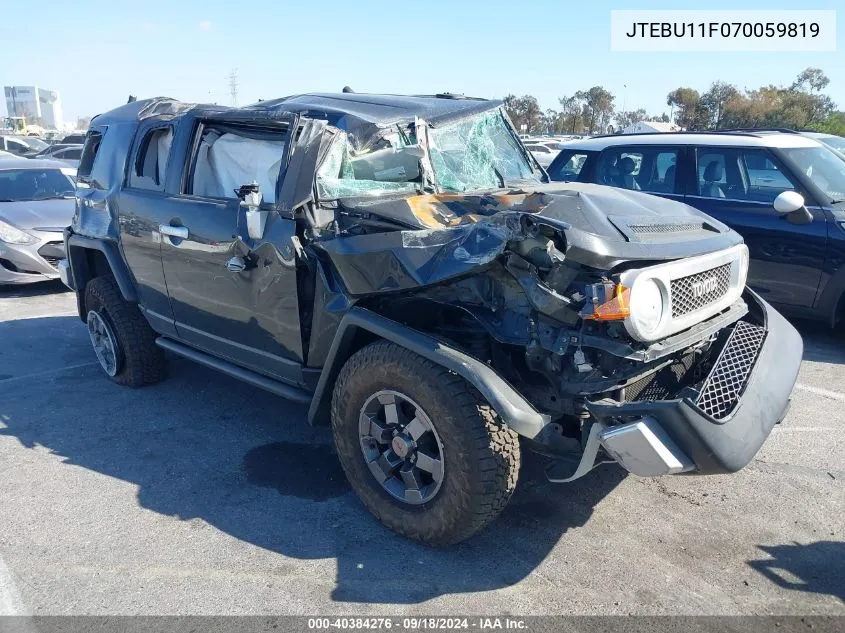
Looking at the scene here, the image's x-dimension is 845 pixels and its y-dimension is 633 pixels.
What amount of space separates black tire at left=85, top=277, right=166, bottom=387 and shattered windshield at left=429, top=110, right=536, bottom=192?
8.90 ft

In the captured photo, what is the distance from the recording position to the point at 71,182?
1038cm

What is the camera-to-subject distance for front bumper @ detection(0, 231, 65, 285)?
27.6ft

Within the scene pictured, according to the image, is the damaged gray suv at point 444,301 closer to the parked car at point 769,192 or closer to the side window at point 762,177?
the parked car at point 769,192

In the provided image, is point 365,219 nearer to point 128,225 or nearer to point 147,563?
point 147,563

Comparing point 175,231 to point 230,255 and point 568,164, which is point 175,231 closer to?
point 230,255

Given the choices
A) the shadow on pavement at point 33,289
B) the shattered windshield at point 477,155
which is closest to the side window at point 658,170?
the shattered windshield at point 477,155

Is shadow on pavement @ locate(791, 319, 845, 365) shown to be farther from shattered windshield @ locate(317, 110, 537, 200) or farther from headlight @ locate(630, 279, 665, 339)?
headlight @ locate(630, 279, 665, 339)

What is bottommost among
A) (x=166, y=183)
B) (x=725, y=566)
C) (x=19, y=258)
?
(x=725, y=566)

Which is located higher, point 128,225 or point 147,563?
point 128,225

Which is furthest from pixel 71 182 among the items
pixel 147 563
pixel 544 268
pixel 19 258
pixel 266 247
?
pixel 544 268

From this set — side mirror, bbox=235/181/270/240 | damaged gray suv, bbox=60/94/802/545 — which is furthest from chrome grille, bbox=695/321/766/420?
side mirror, bbox=235/181/270/240

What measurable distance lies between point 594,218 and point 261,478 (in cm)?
236

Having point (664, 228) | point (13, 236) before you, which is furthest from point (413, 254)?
point (13, 236)

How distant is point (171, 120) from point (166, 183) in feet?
1.56
